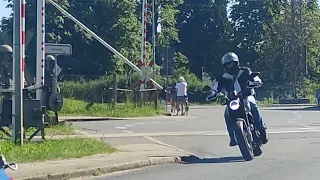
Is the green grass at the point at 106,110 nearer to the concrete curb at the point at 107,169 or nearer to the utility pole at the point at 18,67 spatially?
the utility pole at the point at 18,67

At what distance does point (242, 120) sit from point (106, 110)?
54.3ft

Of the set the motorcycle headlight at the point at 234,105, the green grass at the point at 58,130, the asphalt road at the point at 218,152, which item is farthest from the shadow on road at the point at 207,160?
the green grass at the point at 58,130

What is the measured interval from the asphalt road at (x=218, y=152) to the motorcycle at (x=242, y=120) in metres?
0.27

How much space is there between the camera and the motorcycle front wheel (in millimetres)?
13656

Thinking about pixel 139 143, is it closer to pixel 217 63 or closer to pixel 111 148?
pixel 111 148

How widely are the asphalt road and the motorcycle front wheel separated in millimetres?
177

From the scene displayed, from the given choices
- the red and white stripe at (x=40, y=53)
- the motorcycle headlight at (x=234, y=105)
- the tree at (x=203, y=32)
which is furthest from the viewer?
the tree at (x=203, y=32)

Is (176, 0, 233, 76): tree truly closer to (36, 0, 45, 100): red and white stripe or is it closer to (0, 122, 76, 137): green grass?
(36, 0, 45, 100): red and white stripe

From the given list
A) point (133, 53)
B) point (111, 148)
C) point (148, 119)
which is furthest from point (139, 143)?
point (133, 53)

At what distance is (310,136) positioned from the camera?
757 inches

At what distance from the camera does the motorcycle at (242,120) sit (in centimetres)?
1370

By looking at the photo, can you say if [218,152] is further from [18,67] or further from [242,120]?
[18,67]

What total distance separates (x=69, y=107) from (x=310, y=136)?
13.4 m

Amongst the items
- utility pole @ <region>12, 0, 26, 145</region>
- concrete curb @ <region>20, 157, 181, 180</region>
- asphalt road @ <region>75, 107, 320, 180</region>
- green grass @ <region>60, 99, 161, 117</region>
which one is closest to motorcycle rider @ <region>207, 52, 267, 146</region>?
asphalt road @ <region>75, 107, 320, 180</region>
